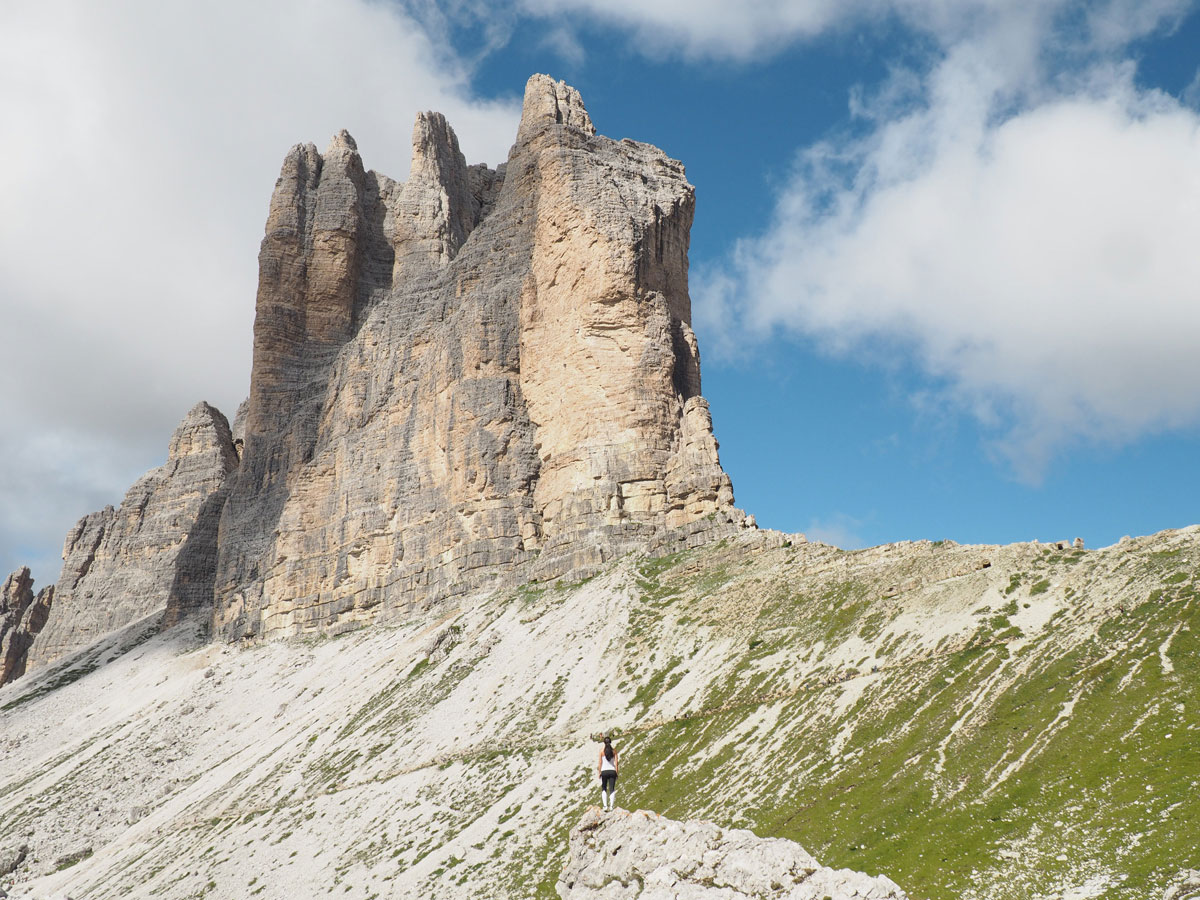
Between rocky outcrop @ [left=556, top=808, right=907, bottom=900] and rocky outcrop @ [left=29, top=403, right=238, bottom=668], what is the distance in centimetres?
9561

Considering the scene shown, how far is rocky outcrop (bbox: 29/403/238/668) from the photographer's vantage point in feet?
395

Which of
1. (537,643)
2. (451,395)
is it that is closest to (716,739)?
(537,643)

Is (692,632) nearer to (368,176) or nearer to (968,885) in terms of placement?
(968,885)

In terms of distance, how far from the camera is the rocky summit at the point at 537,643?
27.0 meters

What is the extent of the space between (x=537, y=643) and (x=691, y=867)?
36673 mm

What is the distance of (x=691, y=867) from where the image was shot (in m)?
23.0

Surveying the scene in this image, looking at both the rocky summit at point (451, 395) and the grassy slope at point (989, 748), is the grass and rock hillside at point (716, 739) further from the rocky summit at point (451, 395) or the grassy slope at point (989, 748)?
the rocky summit at point (451, 395)

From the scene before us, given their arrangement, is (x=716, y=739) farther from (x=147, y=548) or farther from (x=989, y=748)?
(x=147, y=548)

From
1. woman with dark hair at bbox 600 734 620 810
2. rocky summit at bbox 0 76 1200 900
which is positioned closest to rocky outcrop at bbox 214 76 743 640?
rocky summit at bbox 0 76 1200 900

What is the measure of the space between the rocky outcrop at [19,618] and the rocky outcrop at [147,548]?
857 cm

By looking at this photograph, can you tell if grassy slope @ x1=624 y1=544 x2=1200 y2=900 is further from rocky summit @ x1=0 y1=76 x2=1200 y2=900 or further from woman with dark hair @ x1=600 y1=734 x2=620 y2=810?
woman with dark hair @ x1=600 y1=734 x2=620 y2=810

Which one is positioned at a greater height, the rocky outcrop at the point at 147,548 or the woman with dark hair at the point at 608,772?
the rocky outcrop at the point at 147,548

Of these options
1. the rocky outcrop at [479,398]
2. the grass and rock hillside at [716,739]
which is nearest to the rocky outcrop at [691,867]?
the grass and rock hillside at [716,739]

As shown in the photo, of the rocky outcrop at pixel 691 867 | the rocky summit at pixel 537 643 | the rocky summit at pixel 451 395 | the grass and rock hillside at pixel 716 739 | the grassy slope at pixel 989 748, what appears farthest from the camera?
the rocky summit at pixel 451 395
